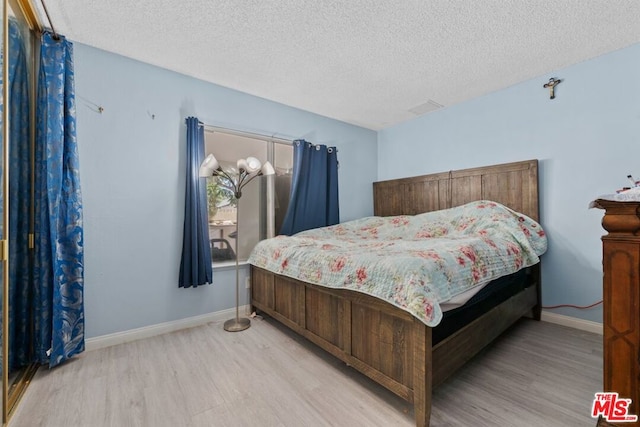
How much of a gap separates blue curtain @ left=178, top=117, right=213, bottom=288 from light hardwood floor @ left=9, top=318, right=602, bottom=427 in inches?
22.9

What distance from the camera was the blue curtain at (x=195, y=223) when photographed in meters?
2.48

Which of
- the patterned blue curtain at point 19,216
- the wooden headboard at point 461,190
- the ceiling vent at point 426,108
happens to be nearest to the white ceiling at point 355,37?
the ceiling vent at point 426,108

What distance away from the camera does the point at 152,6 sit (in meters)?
1.75

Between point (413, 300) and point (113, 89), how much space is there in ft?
9.02

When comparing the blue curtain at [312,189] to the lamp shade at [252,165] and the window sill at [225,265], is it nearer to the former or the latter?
the window sill at [225,265]

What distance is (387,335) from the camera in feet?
4.85

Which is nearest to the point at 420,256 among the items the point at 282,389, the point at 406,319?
Answer: the point at 406,319

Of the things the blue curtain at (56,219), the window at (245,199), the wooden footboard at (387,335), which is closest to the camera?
the wooden footboard at (387,335)

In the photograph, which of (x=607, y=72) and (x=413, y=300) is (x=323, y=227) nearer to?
(x=413, y=300)

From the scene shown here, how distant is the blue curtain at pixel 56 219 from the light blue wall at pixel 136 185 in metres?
0.20

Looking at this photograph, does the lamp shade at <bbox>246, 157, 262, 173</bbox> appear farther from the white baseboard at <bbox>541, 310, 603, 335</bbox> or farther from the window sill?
the white baseboard at <bbox>541, 310, 603, 335</bbox>

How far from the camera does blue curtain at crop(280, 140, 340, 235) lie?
3158 mm

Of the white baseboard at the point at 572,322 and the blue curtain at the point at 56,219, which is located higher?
the blue curtain at the point at 56,219

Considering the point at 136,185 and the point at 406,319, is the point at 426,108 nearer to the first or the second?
the point at 406,319
